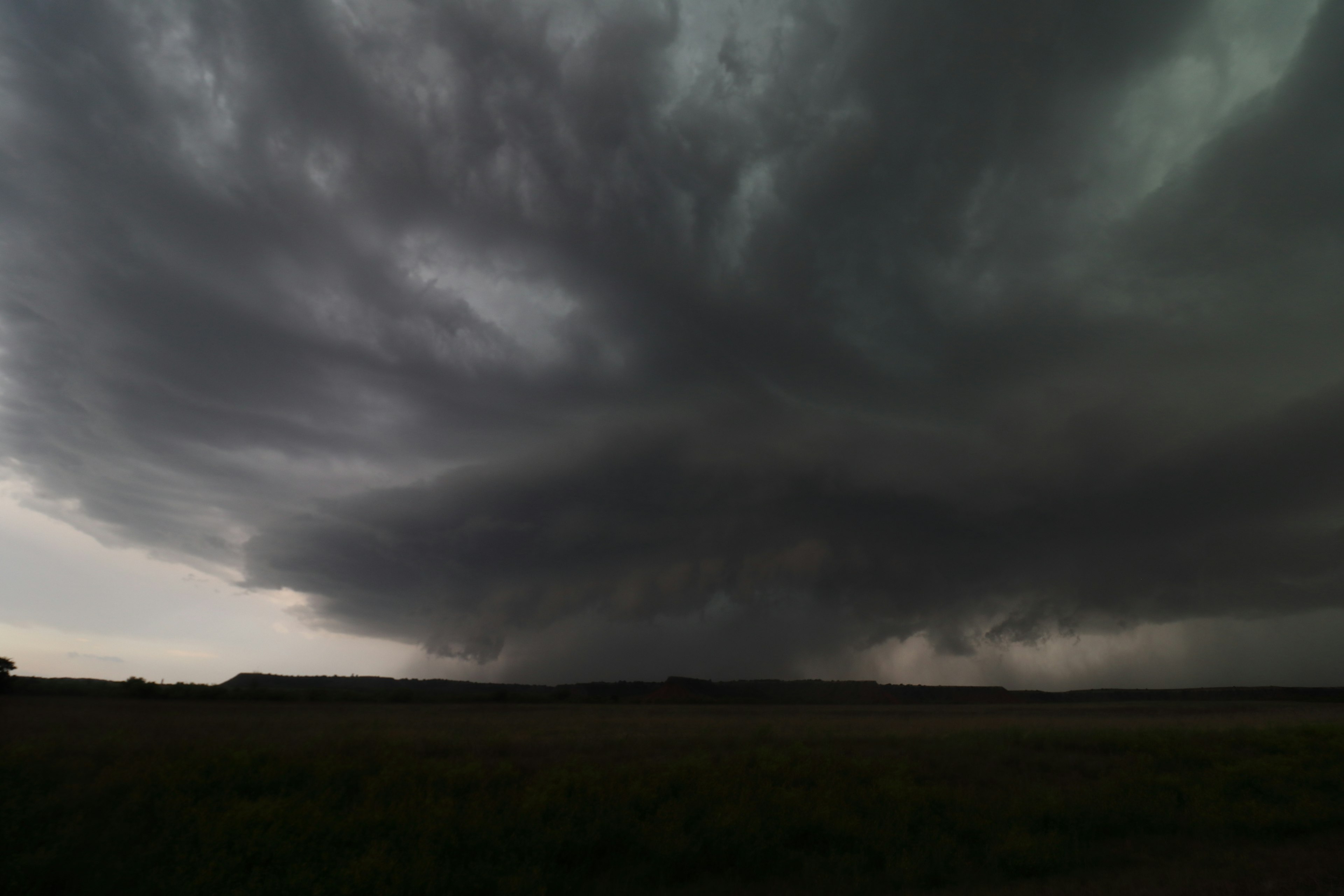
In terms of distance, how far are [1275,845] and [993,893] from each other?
25.7 feet

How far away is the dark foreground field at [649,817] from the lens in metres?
12.1

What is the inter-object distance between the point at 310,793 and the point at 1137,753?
30.2 meters

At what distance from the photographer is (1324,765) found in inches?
941

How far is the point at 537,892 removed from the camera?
1170 centimetres

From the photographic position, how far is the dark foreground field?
1215 cm

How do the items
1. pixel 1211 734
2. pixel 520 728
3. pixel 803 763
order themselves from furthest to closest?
pixel 520 728 → pixel 1211 734 → pixel 803 763

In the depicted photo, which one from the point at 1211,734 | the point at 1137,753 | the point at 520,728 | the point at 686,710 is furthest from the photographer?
the point at 686,710

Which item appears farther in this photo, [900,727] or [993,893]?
[900,727]

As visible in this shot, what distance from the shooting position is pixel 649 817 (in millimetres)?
16312

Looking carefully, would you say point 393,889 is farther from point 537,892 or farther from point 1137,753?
point 1137,753

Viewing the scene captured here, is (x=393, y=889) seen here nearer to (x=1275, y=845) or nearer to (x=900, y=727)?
(x=1275, y=845)

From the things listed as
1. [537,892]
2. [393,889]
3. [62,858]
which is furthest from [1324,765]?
[62,858]

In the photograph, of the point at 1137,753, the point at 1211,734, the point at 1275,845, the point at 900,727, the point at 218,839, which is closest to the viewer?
the point at 218,839

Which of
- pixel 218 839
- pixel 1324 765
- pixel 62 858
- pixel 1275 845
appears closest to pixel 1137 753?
pixel 1324 765
